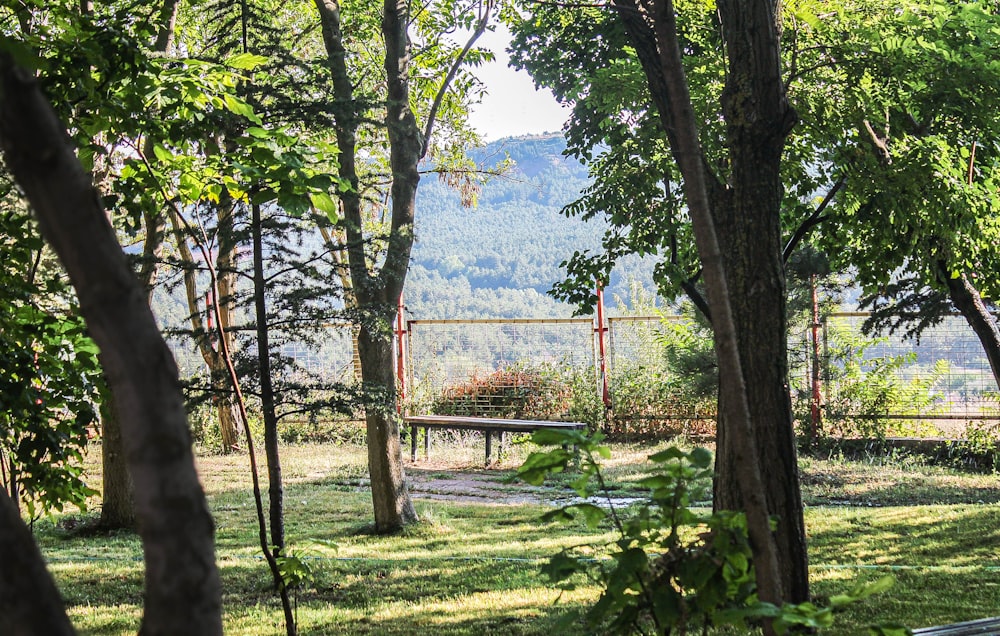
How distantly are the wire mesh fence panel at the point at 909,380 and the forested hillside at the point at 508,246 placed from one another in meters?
24.6

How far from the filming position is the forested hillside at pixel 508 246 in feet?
129

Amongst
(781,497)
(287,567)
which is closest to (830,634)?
(781,497)

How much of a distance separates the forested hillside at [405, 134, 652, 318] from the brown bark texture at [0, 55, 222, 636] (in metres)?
Answer: 35.7

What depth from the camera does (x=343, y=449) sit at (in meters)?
13.4

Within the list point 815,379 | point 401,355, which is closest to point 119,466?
point 401,355

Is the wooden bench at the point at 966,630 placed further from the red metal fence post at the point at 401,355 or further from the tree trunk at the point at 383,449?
the red metal fence post at the point at 401,355

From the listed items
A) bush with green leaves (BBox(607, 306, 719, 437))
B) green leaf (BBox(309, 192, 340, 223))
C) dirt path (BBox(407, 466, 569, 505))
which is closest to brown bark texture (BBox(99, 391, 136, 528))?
dirt path (BBox(407, 466, 569, 505))

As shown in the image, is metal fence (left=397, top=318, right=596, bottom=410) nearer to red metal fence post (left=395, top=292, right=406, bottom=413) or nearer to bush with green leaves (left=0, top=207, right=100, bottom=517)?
red metal fence post (left=395, top=292, right=406, bottom=413)

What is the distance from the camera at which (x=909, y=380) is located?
447 inches

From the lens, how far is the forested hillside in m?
39.4

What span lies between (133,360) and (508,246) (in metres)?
41.0

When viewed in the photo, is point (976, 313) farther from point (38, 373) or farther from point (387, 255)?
point (38, 373)

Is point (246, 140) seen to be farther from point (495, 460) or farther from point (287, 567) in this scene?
point (495, 460)

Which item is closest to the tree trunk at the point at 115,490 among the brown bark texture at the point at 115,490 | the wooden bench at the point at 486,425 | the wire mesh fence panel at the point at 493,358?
the brown bark texture at the point at 115,490
